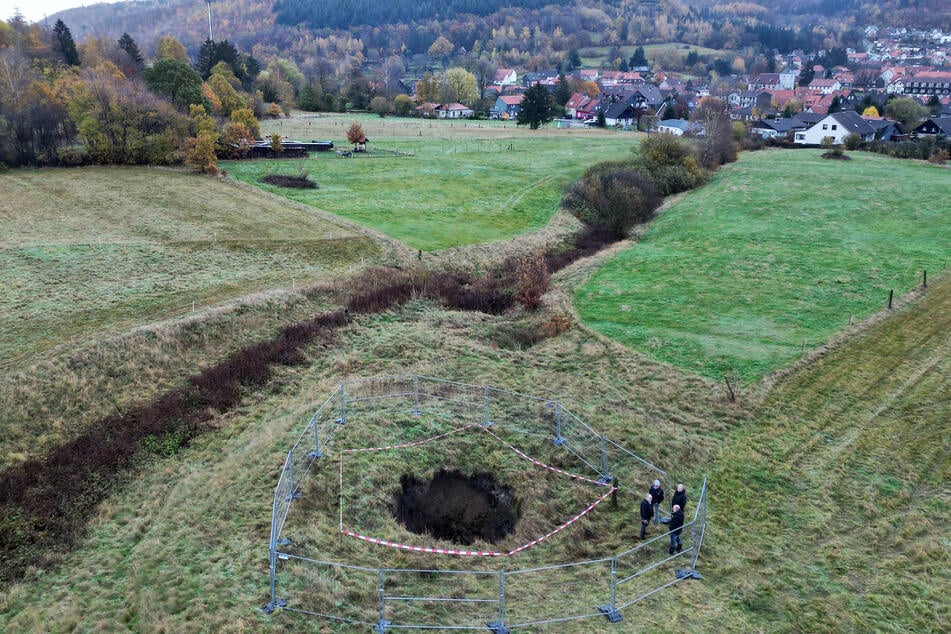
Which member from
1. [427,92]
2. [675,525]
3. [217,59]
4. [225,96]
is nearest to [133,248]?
[675,525]

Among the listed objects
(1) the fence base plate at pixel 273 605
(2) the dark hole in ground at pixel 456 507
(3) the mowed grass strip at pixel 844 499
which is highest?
(1) the fence base plate at pixel 273 605

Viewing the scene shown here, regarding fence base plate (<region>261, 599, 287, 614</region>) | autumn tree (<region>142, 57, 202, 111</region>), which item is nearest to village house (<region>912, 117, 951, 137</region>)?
autumn tree (<region>142, 57, 202, 111</region>)

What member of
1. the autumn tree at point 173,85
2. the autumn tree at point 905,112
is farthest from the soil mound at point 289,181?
the autumn tree at point 905,112

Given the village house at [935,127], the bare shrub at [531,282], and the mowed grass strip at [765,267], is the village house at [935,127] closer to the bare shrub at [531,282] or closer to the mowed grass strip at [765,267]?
the mowed grass strip at [765,267]

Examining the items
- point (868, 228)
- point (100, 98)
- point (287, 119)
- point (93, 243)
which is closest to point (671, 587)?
point (93, 243)

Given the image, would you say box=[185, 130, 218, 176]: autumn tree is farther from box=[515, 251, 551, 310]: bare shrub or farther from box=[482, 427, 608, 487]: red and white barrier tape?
box=[482, 427, 608, 487]: red and white barrier tape

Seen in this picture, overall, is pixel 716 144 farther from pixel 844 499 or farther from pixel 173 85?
pixel 844 499
